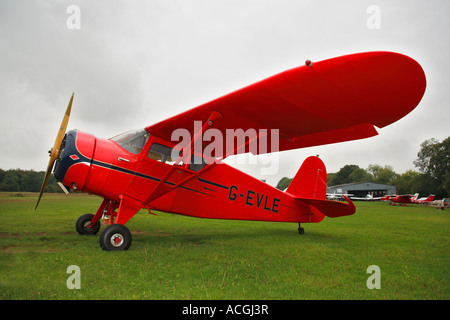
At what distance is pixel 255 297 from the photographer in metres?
2.82

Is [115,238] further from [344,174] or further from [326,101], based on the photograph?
[344,174]

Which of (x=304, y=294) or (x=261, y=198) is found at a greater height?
(x=261, y=198)

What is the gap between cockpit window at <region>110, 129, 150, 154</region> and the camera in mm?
5586

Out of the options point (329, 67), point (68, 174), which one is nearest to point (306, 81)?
point (329, 67)

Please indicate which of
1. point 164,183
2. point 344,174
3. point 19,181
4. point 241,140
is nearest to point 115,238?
point 164,183

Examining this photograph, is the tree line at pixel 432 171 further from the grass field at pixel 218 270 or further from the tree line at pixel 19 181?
the tree line at pixel 19 181

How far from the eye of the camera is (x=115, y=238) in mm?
4734

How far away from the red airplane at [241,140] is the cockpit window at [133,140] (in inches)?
0.8

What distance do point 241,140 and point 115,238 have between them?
318cm

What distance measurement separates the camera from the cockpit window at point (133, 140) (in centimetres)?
559

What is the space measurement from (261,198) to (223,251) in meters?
2.18

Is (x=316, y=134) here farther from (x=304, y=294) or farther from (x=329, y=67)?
(x=304, y=294)

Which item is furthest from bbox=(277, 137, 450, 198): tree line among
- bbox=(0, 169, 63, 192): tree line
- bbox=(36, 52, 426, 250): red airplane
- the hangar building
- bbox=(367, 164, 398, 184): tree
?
bbox=(0, 169, 63, 192): tree line

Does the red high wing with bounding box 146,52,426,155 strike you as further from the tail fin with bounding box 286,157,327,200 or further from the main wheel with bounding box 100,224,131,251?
the tail fin with bounding box 286,157,327,200
